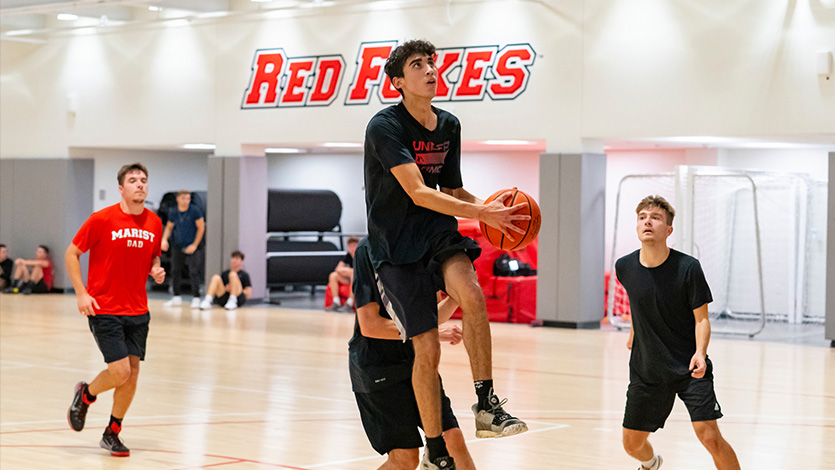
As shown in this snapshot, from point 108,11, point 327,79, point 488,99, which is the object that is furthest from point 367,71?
Answer: point 108,11

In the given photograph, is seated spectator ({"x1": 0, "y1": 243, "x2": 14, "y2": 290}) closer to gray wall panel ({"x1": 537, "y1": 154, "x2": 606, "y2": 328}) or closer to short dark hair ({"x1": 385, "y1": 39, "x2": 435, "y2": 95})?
gray wall panel ({"x1": 537, "y1": 154, "x2": 606, "y2": 328})

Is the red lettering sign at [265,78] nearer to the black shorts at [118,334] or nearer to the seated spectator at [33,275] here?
the seated spectator at [33,275]

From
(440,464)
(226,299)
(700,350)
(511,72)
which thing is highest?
(511,72)

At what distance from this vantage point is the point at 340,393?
409 inches

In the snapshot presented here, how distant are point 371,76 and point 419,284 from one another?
13145 mm

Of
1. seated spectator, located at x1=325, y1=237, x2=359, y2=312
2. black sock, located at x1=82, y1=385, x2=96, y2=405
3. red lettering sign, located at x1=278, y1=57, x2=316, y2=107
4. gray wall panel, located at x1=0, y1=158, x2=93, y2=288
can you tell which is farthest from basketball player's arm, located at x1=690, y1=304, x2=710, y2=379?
gray wall panel, located at x1=0, y1=158, x2=93, y2=288

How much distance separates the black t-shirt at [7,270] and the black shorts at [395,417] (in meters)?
18.4

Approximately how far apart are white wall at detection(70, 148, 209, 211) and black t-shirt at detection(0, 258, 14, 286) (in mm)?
2016

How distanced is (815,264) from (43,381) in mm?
12157

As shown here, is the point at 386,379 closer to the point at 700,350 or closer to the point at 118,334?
the point at 700,350

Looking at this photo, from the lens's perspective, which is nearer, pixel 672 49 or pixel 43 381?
pixel 43 381

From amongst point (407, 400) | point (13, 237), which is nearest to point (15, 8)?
point (13, 237)

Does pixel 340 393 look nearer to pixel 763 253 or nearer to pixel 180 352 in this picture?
pixel 180 352

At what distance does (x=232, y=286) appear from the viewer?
1886 centimetres
